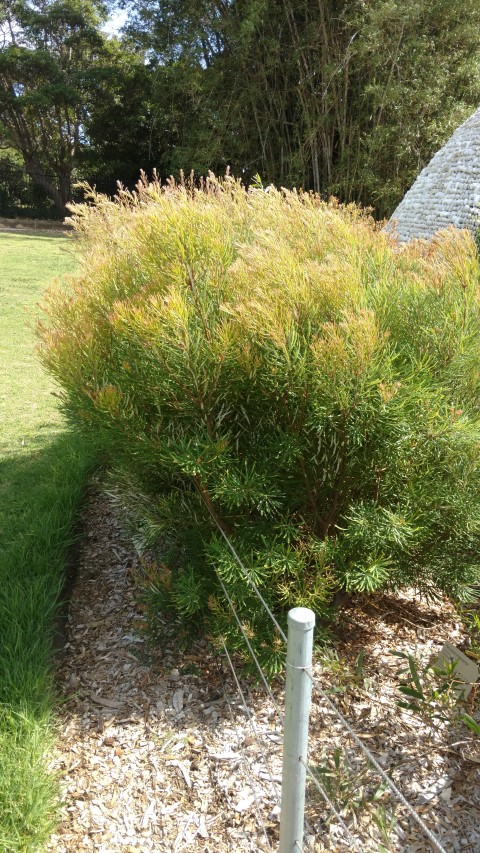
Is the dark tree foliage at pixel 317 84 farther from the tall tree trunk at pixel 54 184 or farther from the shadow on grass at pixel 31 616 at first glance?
the shadow on grass at pixel 31 616

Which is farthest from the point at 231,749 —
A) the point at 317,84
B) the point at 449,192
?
the point at 317,84

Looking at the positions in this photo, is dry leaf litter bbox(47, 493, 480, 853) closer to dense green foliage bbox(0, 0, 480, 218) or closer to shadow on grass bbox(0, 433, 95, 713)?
shadow on grass bbox(0, 433, 95, 713)

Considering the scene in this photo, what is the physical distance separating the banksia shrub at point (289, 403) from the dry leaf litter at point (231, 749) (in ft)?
0.88

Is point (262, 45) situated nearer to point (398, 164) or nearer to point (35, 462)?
point (398, 164)

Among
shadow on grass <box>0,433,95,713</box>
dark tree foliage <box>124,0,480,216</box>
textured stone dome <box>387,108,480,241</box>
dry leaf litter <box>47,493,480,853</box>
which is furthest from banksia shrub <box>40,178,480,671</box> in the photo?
dark tree foliage <box>124,0,480,216</box>

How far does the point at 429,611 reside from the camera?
2.82 m

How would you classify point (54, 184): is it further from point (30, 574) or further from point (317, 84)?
point (30, 574)

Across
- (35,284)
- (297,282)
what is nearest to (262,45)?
(35,284)

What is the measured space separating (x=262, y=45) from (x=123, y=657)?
1472 cm

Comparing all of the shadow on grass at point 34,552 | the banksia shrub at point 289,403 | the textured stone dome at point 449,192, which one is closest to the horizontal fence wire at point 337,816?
the banksia shrub at point 289,403

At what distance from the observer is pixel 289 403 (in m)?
2.20

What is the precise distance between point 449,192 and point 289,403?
189 inches

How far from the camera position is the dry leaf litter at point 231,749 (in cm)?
192

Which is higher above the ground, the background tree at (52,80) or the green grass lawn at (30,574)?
the background tree at (52,80)
